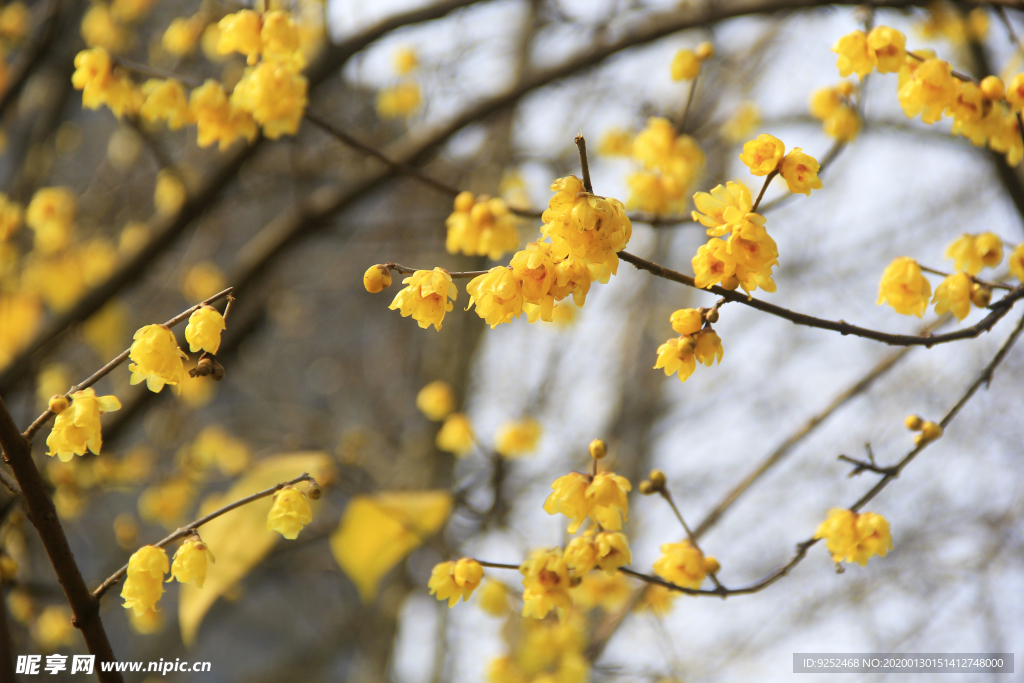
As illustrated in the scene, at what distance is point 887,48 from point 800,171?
23.9 inches

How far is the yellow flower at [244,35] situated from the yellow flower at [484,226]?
2.22 ft

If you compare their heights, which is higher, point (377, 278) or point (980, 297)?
point (377, 278)

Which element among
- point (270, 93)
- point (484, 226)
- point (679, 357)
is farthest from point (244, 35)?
point (679, 357)

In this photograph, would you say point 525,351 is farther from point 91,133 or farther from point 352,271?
point 91,133

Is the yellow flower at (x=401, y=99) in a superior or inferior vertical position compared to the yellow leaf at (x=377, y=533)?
superior

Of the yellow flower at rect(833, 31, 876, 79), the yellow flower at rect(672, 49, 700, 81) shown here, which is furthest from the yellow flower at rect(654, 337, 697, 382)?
the yellow flower at rect(672, 49, 700, 81)

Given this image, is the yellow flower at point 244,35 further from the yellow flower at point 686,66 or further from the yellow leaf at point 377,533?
the yellow leaf at point 377,533

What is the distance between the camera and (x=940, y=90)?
147 cm

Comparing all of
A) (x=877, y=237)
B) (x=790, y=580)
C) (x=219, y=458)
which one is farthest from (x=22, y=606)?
(x=877, y=237)

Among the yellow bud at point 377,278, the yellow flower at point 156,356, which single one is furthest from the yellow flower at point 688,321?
the yellow flower at point 156,356

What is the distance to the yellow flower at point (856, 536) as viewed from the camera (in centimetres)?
147

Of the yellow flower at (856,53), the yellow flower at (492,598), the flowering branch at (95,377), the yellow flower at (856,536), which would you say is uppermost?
the flowering branch at (95,377)

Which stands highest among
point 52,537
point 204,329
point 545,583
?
point 204,329

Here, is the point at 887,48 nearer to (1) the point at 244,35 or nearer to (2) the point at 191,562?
(1) the point at 244,35
